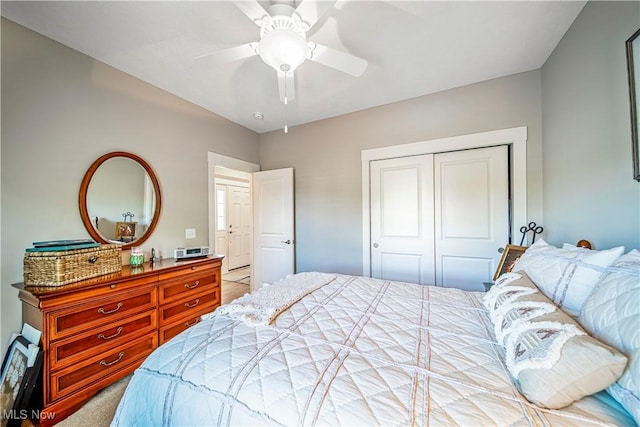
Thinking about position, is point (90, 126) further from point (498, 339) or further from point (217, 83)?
point (498, 339)

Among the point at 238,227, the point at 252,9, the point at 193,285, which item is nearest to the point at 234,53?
the point at 252,9

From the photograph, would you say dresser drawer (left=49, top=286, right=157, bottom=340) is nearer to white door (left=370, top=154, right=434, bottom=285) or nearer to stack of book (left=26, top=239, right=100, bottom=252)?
stack of book (left=26, top=239, right=100, bottom=252)

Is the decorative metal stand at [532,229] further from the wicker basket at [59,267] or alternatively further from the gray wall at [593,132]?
the wicker basket at [59,267]

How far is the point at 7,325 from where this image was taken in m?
1.56

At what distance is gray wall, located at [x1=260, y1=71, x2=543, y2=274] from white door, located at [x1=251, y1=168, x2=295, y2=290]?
0.14m

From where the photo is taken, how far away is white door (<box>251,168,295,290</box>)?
3379 mm

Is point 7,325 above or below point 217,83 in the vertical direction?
below

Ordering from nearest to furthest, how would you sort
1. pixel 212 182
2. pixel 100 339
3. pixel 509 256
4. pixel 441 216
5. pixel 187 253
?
pixel 100 339, pixel 509 256, pixel 187 253, pixel 441 216, pixel 212 182

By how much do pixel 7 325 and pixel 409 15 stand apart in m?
3.38

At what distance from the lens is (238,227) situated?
573 centimetres

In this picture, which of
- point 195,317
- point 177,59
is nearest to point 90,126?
point 177,59

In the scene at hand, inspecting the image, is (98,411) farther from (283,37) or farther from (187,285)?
(283,37)

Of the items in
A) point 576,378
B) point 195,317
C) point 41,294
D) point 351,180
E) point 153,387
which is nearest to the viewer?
point 576,378

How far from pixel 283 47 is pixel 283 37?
0.04 m
